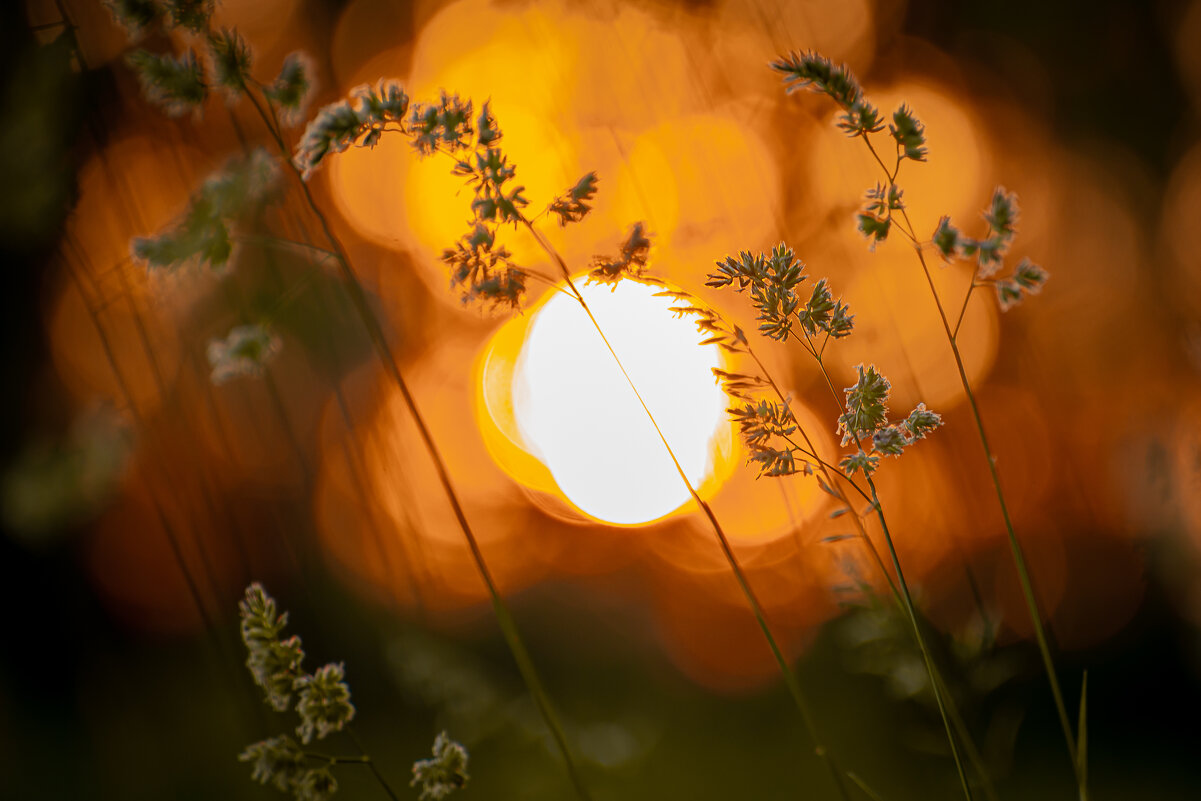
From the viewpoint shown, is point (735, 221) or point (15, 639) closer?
point (735, 221)

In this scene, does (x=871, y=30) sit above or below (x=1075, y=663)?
above

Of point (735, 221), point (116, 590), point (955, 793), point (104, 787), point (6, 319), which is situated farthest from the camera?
point (116, 590)

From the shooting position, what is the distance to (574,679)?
399 centimetres

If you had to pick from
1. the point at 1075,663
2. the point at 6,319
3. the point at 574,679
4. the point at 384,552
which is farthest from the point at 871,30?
the point at 6,319

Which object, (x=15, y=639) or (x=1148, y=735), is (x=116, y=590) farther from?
(x=1148, y=735)

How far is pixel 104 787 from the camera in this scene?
2402mm

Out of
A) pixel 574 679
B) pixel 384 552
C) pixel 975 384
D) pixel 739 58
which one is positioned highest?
pixel 739 58

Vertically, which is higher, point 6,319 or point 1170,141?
point 6,319

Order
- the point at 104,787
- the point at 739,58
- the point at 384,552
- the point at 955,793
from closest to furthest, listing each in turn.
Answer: the point at 384,552
the point at 955,793
the point at 104,787
the point at 739,58

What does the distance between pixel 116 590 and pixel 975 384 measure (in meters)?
4.43

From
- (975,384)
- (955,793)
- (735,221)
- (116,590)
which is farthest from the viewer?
(116,590)

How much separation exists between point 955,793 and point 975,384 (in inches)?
81.6

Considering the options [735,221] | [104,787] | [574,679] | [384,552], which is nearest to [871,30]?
[735,221]

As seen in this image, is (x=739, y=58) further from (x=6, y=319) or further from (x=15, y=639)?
(x=15, y=639)
